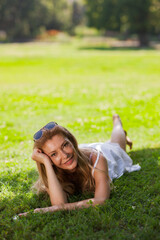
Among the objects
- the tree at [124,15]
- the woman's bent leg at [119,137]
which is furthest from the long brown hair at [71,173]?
the tree at [124,15]

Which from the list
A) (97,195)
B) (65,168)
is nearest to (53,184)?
(65,168)

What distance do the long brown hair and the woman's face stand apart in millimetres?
45

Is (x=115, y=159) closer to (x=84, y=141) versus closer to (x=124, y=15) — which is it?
(x=84, y=141)

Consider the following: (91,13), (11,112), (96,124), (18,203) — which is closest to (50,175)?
(18,203)

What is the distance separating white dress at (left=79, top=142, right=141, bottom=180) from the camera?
3941mm

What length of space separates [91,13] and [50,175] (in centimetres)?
4944

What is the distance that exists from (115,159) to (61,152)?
1.30 metres

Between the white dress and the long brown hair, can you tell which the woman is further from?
the white dress

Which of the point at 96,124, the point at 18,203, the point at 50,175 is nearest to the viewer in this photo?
the point at 50,175

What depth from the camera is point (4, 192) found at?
3.63 m

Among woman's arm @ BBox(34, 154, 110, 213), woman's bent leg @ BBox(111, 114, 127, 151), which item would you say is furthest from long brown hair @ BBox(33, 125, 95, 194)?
woman's bent leg @ BBox(111, 114, 127, 151)

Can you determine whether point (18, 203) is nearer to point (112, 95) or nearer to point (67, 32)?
point (112, 95)

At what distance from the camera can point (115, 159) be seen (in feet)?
13.7

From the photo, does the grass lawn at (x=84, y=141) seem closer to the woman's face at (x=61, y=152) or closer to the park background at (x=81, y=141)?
the park background at (x=81, y=141)
